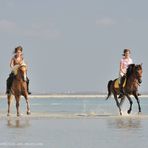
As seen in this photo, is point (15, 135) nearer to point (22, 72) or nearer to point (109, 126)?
point (109, 126)

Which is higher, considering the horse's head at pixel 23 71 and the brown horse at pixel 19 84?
the horse's head at pixel 23 71

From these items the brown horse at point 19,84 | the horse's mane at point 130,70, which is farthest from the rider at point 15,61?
the horse's mane at point 130,70

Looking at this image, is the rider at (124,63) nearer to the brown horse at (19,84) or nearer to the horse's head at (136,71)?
the horse's head at (136,71)

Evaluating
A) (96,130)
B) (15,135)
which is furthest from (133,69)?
(15,135)

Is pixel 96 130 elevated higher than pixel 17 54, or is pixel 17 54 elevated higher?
pixel 17 54

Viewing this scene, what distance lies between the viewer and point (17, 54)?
2367 centimetres

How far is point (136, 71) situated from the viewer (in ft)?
78.2

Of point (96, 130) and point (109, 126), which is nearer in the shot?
point (96, 130)

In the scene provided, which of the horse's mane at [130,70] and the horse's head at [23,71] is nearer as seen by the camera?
the horse's head at [23,71]

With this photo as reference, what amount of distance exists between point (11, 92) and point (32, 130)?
8575 millimetres

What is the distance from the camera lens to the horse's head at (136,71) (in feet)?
77.9

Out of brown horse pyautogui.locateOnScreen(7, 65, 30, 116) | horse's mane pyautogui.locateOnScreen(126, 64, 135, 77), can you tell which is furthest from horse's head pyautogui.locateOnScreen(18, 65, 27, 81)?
horse's mane pyautogui.locateOnScreen(126, 64, 135, 77)

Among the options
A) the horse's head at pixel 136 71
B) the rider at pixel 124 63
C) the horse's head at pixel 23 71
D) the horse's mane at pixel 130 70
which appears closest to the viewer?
the horse's head at pixel 23 71

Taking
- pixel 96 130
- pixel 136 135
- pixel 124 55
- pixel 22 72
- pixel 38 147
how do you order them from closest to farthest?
pixel 38 147, pixel 136 135, pixel 96 130, pixel 22 72, pixel 124 55
